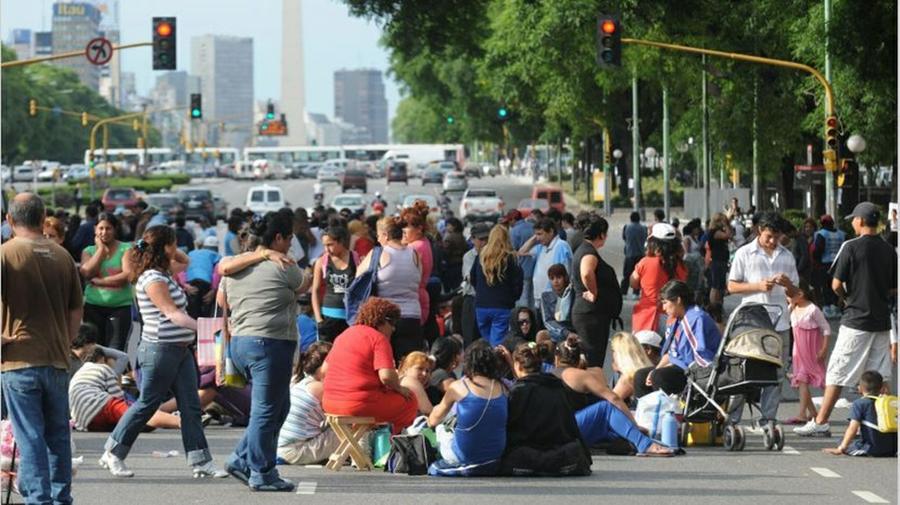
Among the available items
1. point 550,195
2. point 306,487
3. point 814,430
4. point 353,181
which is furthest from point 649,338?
point 353,181

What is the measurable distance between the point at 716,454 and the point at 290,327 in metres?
3.75

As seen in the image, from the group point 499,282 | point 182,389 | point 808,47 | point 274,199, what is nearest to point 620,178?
point 274,199

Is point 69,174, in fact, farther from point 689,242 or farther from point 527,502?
point 527,502

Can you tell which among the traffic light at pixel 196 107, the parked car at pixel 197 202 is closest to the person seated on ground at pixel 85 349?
the traffic light at pixel 196 107

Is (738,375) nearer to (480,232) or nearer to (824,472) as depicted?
(824,472)

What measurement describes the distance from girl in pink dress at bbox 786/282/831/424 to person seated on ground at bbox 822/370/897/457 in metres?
1.84

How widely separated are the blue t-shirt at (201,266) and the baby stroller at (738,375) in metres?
6.06

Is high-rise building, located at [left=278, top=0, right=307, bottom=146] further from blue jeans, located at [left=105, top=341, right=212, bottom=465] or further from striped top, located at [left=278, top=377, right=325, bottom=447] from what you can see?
blue jeans, located at [left=105, top=341, right=212, bottom=465]

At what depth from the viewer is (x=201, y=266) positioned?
1900cm

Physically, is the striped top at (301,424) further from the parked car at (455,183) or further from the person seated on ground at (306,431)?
the parked car at (455,183)

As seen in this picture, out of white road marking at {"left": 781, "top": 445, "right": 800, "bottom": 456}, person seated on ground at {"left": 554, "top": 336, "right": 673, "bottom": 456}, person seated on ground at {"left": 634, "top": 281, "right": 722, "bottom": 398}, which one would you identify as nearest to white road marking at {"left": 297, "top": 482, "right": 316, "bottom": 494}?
person seated on ground at {"left": 554, "top": 336, "right": 673, "bottom": 456}

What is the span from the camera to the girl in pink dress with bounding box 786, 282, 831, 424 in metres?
15.6

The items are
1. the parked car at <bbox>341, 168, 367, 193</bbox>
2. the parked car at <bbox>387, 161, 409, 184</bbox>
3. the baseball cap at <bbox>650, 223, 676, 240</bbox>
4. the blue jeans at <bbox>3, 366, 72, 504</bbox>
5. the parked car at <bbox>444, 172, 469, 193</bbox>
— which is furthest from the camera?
the parked car at <bbox>387, 161, 409, 184</bbox>

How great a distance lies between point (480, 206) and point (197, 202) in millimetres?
11369
